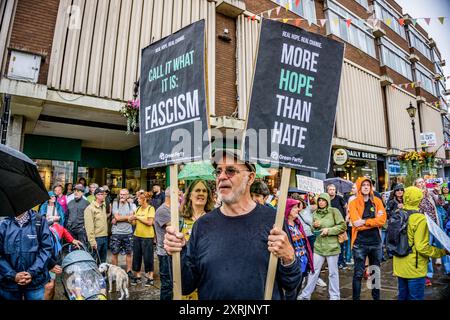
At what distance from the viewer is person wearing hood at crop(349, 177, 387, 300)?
4.66 metres

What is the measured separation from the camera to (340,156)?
48.1ft

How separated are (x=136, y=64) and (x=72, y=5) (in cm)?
249

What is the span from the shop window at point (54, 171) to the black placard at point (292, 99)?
11.4m

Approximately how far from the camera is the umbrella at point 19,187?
8.54 ft

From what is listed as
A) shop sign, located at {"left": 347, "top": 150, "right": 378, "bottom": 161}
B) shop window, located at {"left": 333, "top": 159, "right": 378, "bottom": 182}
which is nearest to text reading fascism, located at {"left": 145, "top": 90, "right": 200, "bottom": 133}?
shop sign, located at {"left": 347, "top": 150, "right": 378, "bottom": 161}

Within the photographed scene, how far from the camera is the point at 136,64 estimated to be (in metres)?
9.71

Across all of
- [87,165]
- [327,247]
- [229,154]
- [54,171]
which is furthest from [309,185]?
[87,165]

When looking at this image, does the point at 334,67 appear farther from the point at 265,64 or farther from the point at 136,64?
the point at 136,64

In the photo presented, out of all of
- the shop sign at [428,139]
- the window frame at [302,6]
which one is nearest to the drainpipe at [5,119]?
the window frame at [302,6]

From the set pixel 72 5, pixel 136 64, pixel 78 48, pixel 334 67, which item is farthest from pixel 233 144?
pixel 334 67

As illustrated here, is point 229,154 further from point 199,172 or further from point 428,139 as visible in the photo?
point 428,139

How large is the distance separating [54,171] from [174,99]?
11.4 metres

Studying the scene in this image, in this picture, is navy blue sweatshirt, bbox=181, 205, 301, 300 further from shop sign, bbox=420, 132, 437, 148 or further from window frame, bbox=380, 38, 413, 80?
shop sign, bbox=420, 132, 437, 148

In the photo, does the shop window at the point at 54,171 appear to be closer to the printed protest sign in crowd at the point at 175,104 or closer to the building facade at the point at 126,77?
the building facade at the point at 126,77
